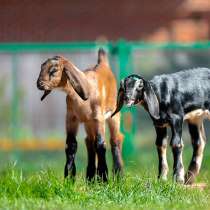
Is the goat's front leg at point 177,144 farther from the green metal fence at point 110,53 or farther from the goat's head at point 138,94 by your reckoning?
the green metal fence at point 110,53

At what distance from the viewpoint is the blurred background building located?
49.1ft

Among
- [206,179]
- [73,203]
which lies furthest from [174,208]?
[206,179]

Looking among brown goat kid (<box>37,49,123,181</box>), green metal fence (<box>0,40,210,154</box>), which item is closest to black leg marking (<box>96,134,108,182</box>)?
brown goat kid (<box>37,49,123,181</box>)

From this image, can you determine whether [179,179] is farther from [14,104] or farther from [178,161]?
[14,104]

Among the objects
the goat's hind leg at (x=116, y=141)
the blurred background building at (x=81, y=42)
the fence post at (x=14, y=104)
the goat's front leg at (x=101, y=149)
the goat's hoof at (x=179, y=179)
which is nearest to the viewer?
the goat's front leg at (x=101, y=149)

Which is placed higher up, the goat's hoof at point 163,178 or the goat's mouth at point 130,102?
the goat's mouth at point 130,102

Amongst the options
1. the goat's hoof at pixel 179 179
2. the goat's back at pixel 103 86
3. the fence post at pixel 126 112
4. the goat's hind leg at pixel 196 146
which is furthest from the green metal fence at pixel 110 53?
the goat's hoof at pixel 179 179

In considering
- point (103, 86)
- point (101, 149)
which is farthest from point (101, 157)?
point (103, 86)

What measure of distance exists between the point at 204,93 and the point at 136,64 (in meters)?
5.66

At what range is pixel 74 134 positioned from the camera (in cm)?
941

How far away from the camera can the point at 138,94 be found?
30.3 ft

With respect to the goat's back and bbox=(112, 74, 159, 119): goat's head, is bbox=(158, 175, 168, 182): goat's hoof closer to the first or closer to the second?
bbox=(112, 74, 159, 119): goat's head

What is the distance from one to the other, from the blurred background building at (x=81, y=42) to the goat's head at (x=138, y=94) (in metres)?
5.53

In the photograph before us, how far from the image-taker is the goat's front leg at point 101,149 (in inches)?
366
